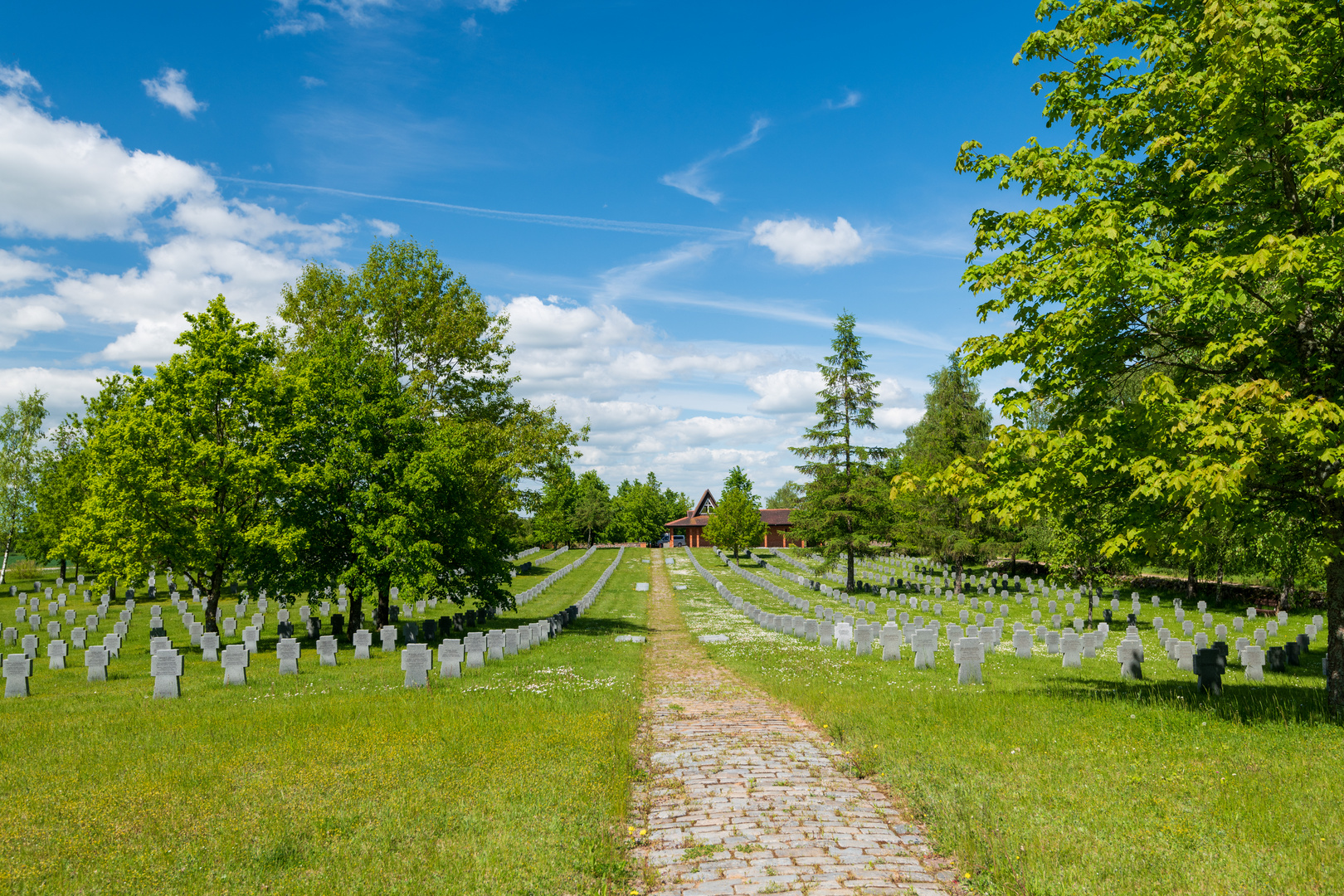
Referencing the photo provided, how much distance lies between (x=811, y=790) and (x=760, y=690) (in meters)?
6.72

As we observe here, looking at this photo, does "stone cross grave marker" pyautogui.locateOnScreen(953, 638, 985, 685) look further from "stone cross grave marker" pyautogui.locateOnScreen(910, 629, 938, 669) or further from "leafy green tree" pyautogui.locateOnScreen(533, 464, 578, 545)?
"leafy green tree" pyautogui.locateOnScreen(533, 464, 578, 545)

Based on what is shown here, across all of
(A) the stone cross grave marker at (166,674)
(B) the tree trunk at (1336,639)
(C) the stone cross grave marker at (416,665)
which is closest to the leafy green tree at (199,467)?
(A) the stone cross grave marker at (166,674)

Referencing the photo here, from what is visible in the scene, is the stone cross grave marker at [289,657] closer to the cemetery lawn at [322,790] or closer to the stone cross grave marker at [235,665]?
the stone cross grave marker at [235,665]

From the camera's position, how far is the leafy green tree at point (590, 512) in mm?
102875

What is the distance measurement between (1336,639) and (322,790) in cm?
1377

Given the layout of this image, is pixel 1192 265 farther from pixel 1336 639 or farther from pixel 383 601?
pixel 383 601

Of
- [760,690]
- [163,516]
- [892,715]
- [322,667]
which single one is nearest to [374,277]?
[163,516]

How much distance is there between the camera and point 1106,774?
8.07 m

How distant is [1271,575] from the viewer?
29984 millimetres

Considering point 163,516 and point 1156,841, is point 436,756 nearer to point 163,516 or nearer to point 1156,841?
point 1156,841

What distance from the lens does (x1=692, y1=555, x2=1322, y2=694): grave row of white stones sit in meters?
14.7

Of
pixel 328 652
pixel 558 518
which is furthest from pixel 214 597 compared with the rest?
pixel 558 518

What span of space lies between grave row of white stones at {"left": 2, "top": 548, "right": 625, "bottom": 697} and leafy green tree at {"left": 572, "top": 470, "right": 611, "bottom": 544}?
77965mm

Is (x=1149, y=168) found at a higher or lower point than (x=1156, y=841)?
higher
